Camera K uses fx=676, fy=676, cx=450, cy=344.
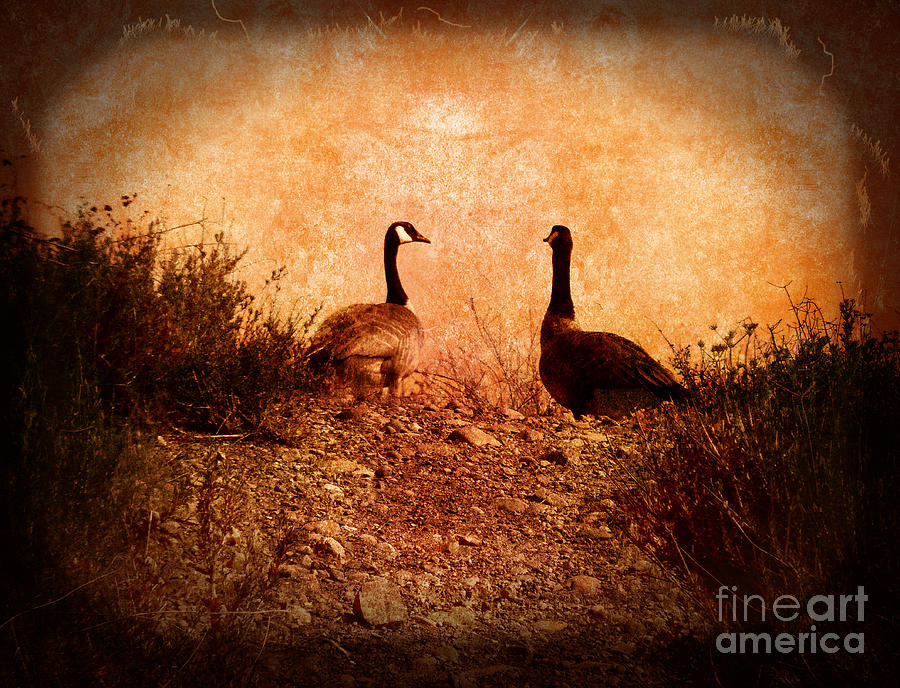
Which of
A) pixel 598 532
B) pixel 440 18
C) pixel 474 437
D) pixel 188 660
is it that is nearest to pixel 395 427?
pixel 474 437

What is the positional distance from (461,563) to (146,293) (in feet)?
6.11

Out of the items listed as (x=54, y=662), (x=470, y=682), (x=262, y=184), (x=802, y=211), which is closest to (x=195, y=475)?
(x=54, y=662)

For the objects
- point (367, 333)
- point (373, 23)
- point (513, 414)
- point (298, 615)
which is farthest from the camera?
point (513, 414)

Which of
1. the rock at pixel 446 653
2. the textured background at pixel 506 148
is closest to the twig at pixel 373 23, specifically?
the textured background at pixel 506 148

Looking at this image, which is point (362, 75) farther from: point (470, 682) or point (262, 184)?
point (470, 682)

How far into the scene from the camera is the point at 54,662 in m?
1.63

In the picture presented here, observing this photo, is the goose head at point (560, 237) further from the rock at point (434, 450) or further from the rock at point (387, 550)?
the rock at point (387, 550)

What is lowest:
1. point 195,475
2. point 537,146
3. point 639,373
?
point 195,475

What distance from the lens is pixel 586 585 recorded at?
2211 mm

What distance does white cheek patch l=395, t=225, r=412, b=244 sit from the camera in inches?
150

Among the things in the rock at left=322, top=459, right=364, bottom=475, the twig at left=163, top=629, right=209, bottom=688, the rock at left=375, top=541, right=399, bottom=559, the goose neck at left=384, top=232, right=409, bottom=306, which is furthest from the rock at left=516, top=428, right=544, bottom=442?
the twig at left=163, top=629, right=209, bottom=688

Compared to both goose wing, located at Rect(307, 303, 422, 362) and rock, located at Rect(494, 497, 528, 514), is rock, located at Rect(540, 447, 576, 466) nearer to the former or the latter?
rock, located at Rect(494, 497, 528, 514)

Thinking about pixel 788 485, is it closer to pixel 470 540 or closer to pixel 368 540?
pixel 470 540

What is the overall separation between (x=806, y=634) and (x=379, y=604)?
116cm
